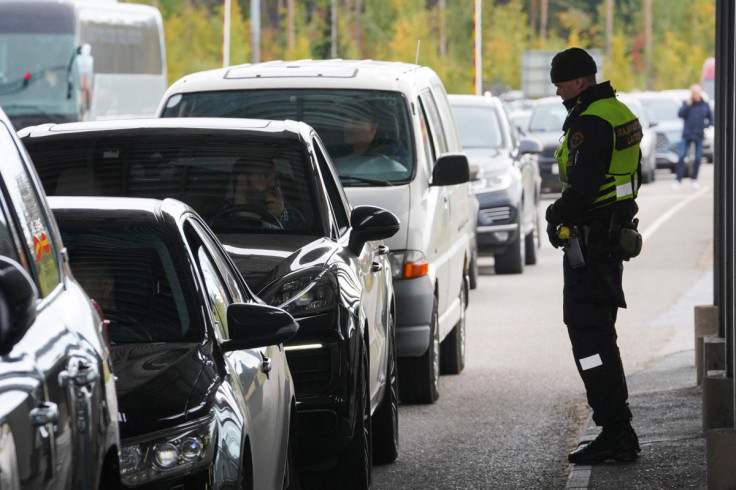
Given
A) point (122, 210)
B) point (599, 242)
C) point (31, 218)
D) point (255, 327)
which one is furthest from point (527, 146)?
point (31, 218)

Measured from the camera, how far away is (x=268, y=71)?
1091 centimetres

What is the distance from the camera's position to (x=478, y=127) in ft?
70.9

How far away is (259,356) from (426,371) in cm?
498

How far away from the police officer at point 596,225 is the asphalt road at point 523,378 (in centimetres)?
39

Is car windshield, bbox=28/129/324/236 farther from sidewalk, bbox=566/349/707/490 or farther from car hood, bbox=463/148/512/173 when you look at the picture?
car hood, bbox=463/148/512/173

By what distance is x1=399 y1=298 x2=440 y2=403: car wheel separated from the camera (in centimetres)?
1047

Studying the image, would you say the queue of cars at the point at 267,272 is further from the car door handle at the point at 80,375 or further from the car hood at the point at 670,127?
the car hood at the point at 670,127

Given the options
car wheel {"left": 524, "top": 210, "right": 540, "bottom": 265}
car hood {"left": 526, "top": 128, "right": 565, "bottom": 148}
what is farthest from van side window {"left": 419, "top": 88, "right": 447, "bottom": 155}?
car hood {"left": 526, "top": 128, "right": 565, "bottom": 148}

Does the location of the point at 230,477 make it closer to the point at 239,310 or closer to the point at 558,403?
the point at 239,310

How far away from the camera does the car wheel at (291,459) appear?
235 inches

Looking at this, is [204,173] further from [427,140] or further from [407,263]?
[427,140]

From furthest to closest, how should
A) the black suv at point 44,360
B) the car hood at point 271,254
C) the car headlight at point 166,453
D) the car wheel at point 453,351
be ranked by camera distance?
the car wheel at point 453,351, the car hood at point 271,254, the car headlight at point 166,453, the black suv at point 44,360

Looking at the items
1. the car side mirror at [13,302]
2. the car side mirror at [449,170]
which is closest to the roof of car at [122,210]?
the car side mirror at [13,302]

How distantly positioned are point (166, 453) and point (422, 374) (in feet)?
20.1
